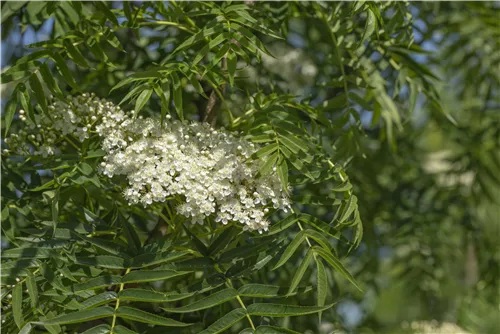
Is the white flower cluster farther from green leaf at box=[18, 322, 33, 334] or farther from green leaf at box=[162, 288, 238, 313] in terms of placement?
green leaf at box=[18, 322, 33, 334]

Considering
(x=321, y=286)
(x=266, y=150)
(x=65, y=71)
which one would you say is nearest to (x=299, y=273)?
(x=321, y=286)

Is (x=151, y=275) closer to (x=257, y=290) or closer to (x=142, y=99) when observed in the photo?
(x=257, y=290)

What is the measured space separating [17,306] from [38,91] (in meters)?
0.49

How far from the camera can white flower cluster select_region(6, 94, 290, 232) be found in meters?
1.43

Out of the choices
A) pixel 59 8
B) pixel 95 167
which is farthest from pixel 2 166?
pixel 59 8

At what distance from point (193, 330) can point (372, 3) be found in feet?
2.88

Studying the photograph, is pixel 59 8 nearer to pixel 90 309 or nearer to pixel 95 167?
pixel 95 167

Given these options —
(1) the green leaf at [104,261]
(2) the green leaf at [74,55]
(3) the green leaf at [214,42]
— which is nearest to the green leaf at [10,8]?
(2) the green leaf at [74,55]

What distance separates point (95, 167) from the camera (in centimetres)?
158

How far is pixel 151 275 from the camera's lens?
139 cm

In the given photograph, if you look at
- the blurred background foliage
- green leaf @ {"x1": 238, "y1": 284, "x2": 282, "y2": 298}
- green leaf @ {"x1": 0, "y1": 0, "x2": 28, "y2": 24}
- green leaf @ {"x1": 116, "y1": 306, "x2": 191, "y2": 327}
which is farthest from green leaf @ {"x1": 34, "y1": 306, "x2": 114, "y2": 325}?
green leaf @ {"x1": 0, "y1": 0, "x2": 28, "y2": 24}

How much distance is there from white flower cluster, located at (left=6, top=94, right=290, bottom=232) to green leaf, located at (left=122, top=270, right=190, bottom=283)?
14 centimetres

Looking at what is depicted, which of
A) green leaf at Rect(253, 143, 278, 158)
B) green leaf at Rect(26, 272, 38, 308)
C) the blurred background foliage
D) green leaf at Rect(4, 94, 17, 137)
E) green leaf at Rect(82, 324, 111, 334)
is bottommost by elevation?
the blurred background foliage

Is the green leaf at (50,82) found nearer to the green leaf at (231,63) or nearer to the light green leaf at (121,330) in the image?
the green leaf at (231,63)
